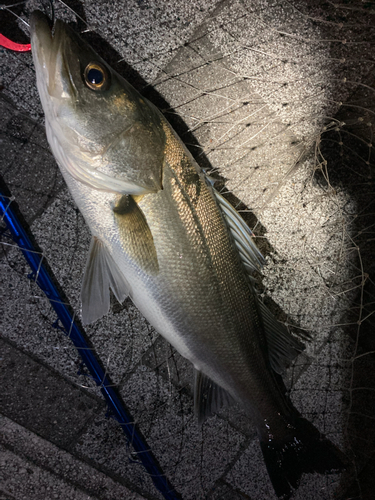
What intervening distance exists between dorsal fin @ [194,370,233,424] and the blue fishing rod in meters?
0.59

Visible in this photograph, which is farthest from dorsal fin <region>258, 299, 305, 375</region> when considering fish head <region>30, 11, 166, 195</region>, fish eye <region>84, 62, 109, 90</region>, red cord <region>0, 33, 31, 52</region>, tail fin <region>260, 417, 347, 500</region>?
red cord <region>0, 33, 31, 52</region>

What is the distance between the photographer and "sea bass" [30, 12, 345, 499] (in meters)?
1.33

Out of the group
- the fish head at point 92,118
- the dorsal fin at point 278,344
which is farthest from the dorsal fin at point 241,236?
the fish head at point 92,118

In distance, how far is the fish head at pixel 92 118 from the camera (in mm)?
1302

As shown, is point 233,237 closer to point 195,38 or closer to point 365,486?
point 195,38

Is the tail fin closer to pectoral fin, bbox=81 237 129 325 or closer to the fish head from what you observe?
pectoral fin, bbox=81 237 129 325

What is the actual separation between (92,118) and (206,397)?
67.2 inches

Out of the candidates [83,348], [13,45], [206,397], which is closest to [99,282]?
[83,348]

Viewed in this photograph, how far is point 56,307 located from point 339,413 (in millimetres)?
2231

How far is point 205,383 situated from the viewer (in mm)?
1802

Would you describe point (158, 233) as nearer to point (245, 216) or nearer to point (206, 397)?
point (245, 216)

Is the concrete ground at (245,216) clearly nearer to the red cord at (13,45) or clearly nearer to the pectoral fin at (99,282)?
the red cord at (13,45)

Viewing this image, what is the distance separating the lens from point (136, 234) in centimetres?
146

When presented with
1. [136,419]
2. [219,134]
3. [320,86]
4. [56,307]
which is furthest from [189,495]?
[320,86]
